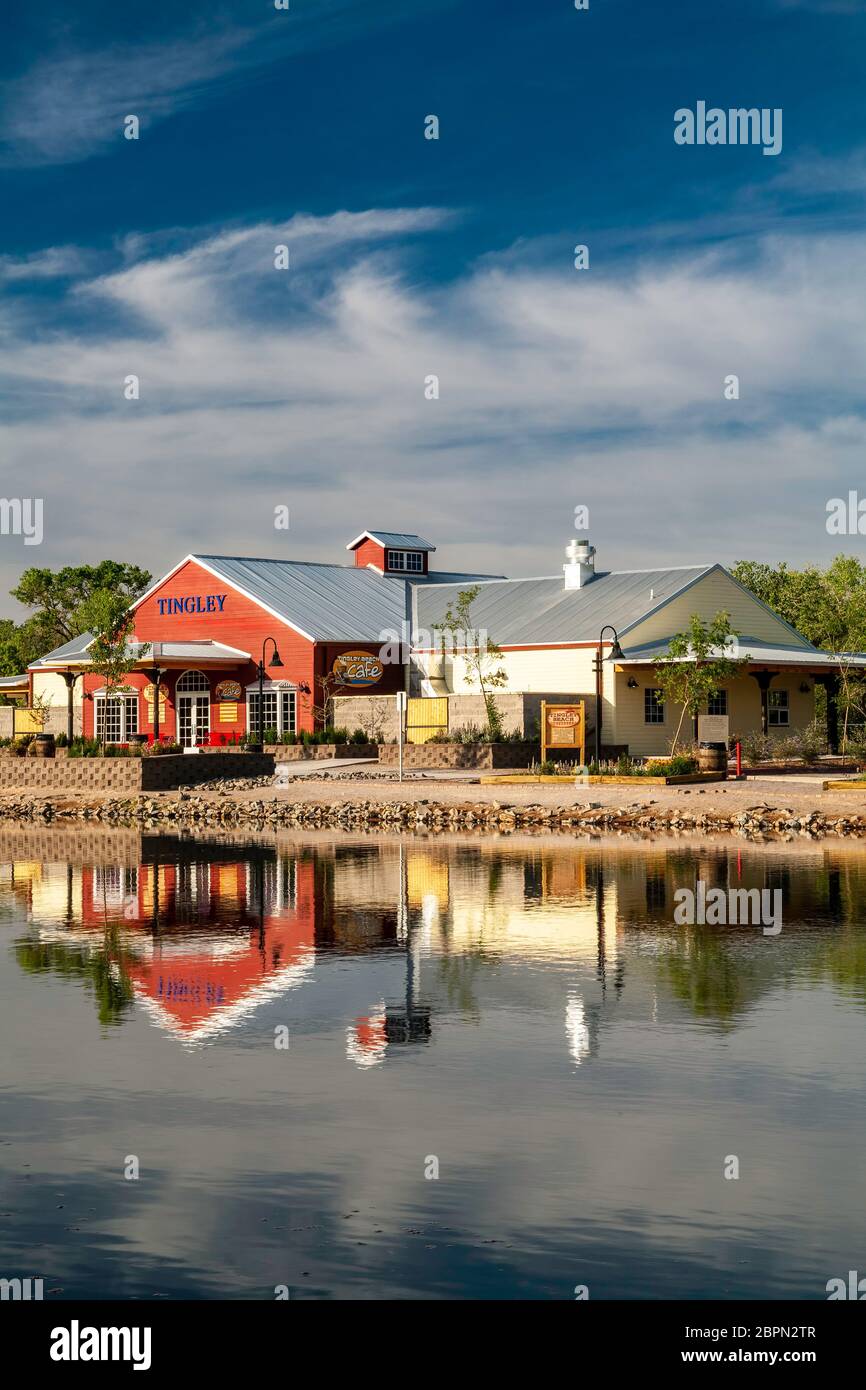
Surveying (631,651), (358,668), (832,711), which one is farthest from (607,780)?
(832,711)

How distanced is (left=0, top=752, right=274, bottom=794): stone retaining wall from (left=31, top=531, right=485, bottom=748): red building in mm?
7185

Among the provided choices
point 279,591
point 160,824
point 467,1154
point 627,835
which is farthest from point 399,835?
point 279,591

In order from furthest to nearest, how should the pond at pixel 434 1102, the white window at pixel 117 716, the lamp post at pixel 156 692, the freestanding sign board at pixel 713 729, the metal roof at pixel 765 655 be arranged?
the white window at pixel 117 716, the lamp post at pixel 156 692, the metal roof at pixel 765 655, the freestanding sign board at pixel 713 729, the pond at pixel 434 1102

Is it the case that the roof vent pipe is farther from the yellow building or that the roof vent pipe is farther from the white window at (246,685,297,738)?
the white window at (246,685,297,738)

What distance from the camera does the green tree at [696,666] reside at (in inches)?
1695

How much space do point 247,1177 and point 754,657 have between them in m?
41.0

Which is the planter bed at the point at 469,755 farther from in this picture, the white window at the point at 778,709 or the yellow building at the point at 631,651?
the white window at the point at 778,709

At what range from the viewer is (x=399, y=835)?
29.7 metres

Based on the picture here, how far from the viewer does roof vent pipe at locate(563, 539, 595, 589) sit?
2202 inches

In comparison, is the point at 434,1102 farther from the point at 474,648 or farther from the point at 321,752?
the point at 474,648

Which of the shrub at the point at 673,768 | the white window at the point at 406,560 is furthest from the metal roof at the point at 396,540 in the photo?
the shrub at the point at 673,768

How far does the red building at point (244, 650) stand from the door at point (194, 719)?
0.04 meters

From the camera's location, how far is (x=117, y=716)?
57969 millimetres
